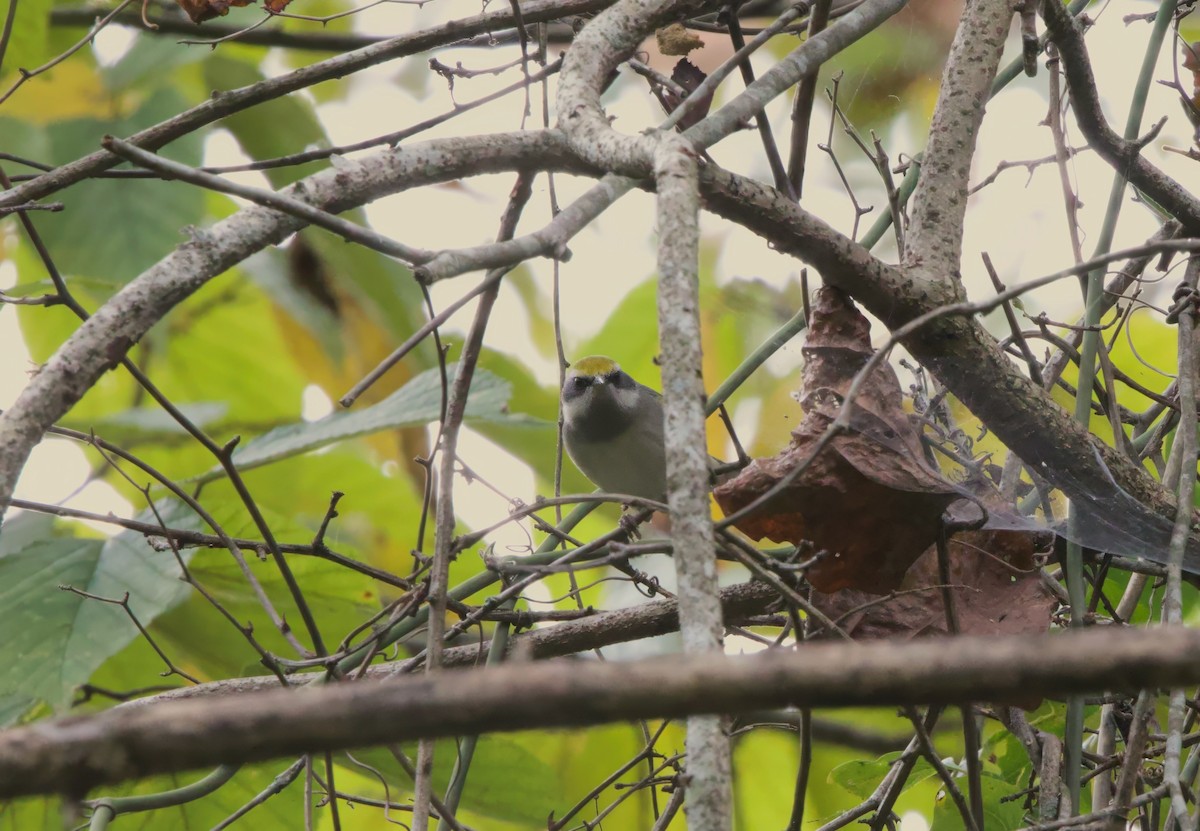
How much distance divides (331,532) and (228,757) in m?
3.95

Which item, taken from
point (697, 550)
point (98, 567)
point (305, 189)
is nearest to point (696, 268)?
point (697, 550)

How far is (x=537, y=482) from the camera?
4.55 m

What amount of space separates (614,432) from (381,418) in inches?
54.4

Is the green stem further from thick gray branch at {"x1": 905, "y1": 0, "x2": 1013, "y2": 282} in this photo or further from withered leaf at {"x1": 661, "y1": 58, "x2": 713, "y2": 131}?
withered leaf at {"x1": 661, "y1": 58, "x2": 713, "y2": 131}

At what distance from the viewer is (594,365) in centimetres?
484

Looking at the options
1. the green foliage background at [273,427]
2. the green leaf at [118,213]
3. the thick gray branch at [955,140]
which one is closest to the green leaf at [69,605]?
the green foliage background at [273,427]

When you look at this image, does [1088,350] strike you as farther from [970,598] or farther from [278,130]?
[278,130]

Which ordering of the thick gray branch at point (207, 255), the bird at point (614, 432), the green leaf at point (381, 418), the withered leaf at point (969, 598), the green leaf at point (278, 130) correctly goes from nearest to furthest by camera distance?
the thick gray branch at point (207, 255) < the withered leaf at point (969, 598) < the green leaf at point (381, 418) < the green leaf at point (278, 130) < the bird at point (614, 432)

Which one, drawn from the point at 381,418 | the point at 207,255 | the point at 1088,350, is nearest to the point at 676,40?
the point at 1088,350

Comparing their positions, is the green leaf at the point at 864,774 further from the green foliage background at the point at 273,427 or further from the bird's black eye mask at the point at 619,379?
the bird's black eye mask at the point at 619,379

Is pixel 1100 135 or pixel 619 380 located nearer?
pixel 1100 135

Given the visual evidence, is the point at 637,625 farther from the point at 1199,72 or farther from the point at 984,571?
the point at 1199,72

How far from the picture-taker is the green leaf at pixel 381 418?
3348 millimetres

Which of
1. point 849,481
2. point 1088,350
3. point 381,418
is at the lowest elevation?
point 849,481
